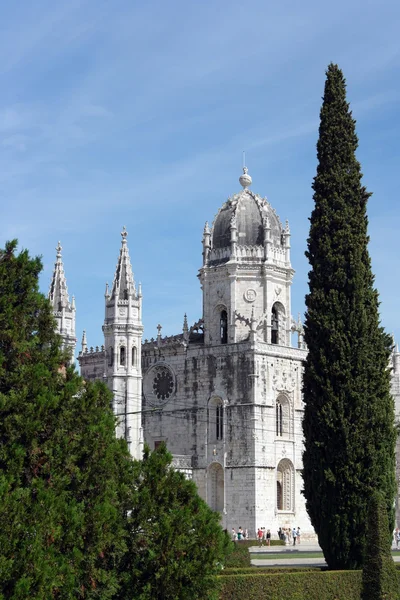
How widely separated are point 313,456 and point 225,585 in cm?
694

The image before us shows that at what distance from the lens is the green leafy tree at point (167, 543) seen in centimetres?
2003

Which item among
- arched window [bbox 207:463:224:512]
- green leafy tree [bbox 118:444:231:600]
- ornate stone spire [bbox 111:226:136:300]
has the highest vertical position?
ornate stone spire [bbox 111:226:136:300]

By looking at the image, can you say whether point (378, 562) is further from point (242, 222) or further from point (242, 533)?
point (242, 222)

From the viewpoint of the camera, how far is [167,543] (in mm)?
20156

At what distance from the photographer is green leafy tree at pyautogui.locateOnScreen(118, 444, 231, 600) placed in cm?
2003

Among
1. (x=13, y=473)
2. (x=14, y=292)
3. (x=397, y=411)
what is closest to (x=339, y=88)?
(x=14, y=292)

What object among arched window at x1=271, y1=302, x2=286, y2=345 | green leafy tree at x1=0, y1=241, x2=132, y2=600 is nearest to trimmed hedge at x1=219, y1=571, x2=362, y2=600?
green leafy tree at x1=0, y1=241, x2=132, y2=600

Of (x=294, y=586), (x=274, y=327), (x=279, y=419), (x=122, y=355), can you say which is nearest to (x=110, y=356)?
(x=122, y=355)

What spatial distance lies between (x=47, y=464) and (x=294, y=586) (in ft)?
38.2

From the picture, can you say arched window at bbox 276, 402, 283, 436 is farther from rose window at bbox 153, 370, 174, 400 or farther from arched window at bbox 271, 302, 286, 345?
rose window at bbox 153, 370, 174, 400

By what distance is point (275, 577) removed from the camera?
2669cm

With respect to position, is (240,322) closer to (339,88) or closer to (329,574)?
(339,88)

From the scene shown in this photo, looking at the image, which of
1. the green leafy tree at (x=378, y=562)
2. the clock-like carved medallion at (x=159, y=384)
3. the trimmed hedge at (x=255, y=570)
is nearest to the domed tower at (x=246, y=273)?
the clock-like carved medallion at (x=159, y=384)

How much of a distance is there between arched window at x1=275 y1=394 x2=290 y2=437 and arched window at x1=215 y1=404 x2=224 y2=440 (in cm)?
338
